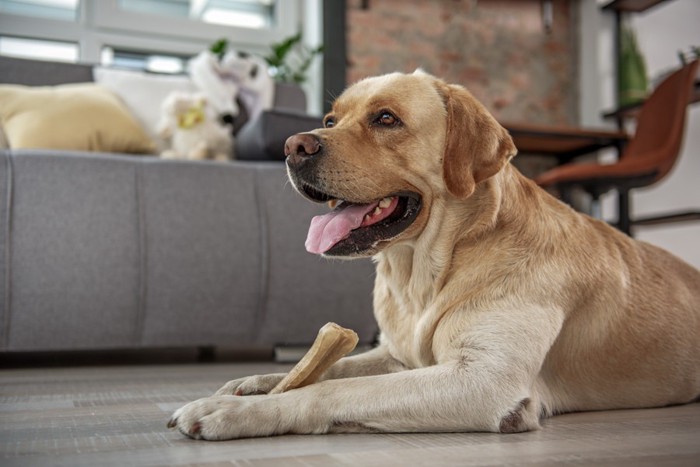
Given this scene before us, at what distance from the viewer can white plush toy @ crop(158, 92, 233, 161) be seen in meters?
3.11

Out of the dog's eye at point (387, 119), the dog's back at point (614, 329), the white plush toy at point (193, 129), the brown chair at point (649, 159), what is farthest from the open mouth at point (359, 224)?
the brown chair at point (649, 159)

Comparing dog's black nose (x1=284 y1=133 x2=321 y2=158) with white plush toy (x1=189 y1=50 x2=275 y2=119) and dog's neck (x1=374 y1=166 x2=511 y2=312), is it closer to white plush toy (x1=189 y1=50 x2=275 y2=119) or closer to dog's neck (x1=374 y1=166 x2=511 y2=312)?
dog's neck (x1=374 y1=166 x2=511 y2=312)

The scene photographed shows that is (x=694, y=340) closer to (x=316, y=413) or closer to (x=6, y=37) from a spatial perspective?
(x=316, y=413)

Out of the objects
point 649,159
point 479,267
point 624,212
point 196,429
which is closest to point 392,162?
point 479,267

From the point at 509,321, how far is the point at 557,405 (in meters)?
0.29

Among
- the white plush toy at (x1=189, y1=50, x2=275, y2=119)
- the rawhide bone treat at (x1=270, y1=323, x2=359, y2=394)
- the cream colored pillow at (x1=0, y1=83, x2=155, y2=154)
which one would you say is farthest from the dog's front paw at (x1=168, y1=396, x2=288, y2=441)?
the white plush toy at (x1=189, y1=50, x2=275, y2=119)

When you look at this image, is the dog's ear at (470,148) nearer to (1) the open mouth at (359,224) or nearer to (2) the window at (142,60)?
(1) the open mouth at (359,224)

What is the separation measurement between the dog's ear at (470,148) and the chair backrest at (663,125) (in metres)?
2.56

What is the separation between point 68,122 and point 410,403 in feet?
7.37

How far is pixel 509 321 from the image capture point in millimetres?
1275

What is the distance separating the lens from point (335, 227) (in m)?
1.41

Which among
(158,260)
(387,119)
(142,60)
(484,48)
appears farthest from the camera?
(484,48)

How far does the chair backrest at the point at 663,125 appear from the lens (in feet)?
12.0

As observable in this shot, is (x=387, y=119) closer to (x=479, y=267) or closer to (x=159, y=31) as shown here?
(x=479, y=267)
